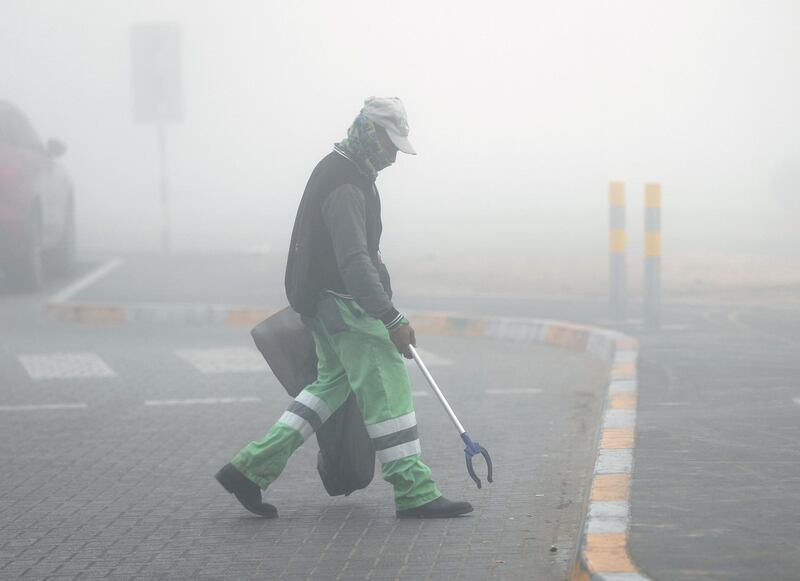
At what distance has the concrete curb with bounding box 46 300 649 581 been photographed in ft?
15.7

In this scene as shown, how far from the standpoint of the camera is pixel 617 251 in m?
12.5

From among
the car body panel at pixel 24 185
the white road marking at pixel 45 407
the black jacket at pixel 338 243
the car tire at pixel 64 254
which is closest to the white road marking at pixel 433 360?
the white road marking at pixel 45 407

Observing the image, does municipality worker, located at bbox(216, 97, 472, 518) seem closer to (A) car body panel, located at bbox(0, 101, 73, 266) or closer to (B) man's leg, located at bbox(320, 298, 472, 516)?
(B) man's leg, located at bbox(320, 298, 472, 516)

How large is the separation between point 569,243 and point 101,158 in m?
48.2

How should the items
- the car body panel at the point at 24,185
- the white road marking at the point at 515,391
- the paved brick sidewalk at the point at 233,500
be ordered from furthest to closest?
the car body panel at the point at 24,185, the white road marking at the point at 515,391, the paved brick sidewalk at the point at 233,500

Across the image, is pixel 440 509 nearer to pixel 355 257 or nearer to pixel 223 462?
pixel 355 257

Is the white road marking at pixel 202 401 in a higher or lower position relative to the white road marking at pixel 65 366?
higher

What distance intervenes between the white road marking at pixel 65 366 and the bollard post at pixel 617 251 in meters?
3.98

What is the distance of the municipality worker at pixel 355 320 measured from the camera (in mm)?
5941

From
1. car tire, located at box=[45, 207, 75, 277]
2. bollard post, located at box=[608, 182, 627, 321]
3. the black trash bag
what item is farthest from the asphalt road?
car tire, located at box=[45, 207, 75, 277]

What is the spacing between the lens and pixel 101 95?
7119 centimetres

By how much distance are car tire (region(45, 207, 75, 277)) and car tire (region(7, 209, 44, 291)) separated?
1.43 m

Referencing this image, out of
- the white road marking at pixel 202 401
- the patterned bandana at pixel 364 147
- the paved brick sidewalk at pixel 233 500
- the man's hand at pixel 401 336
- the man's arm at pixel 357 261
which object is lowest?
the white road marking at pixel 202 401

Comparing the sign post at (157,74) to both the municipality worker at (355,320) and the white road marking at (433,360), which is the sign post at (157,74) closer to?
the white road marking at (433,360)
